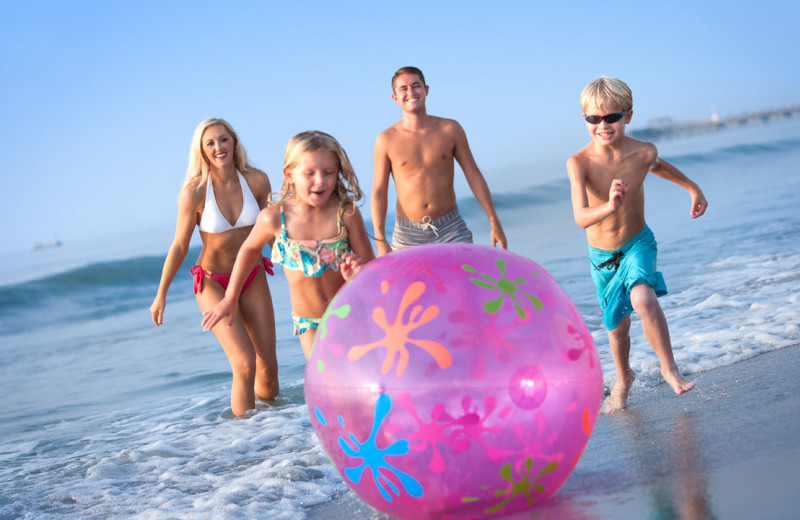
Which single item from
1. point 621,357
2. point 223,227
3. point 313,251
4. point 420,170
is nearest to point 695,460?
point 621,357

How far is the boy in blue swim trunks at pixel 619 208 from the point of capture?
5.05 meters

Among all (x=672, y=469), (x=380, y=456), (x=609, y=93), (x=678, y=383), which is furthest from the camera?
(x=609, y=93)

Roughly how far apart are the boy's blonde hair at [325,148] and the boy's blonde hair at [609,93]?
1.52 m

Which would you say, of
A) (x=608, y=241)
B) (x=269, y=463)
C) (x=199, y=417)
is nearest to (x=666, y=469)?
(x=608, y=241)

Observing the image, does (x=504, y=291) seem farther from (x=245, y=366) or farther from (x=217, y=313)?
(x=245, y=366)

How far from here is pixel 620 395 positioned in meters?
5.23

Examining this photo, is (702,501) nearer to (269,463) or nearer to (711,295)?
(269,463)

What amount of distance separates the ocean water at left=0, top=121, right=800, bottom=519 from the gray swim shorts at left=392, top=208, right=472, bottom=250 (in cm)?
153

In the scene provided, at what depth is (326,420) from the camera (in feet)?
10.9

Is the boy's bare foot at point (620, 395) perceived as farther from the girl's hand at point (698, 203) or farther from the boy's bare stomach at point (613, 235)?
the girl's hand at point (698, 203)

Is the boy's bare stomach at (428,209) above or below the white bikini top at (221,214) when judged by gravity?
below

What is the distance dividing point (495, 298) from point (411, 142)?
3.36m

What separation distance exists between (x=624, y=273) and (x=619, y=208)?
15.2 inches

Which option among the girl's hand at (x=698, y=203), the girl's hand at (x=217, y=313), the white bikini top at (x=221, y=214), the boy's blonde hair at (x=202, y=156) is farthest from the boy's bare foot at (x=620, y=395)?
the boy's blonde hair at (x=202, y=156)
